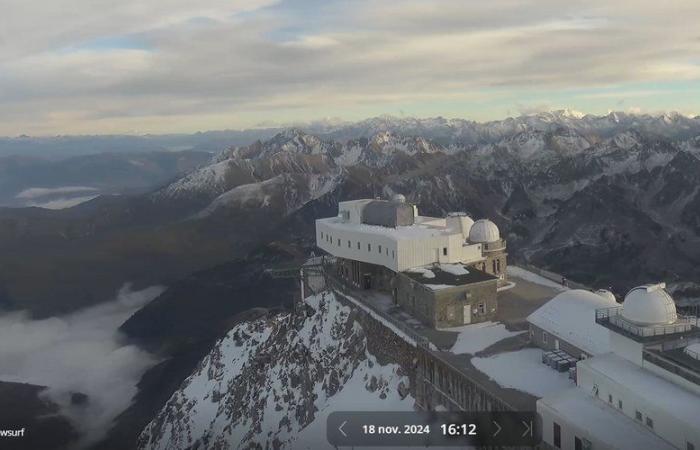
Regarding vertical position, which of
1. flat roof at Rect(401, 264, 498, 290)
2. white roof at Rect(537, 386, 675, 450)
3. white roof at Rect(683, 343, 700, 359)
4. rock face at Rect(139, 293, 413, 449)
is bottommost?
rock face at Rect(139, 293, 413, 449)

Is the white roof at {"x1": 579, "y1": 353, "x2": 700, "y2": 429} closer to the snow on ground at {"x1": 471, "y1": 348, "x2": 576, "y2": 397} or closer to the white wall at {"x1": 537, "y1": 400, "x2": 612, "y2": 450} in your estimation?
the snow on ground at {"x1": 471, "y1": 348, "x2": 576, "y2": 397}

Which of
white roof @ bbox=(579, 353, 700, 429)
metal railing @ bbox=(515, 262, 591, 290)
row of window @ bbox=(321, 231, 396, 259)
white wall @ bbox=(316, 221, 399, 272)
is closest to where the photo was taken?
white roof @ bbox=(579, 353, 700, 429)

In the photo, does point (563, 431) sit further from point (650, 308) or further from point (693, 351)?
point (650, 308)

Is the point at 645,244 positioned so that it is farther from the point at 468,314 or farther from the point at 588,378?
the point at 588,378

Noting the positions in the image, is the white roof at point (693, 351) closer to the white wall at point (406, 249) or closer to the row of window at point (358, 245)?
the white wall at point (406, 249)

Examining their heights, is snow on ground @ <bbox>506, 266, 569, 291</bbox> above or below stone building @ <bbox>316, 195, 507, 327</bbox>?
below

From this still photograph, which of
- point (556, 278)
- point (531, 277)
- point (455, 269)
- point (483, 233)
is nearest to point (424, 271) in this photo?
point (455, 269)

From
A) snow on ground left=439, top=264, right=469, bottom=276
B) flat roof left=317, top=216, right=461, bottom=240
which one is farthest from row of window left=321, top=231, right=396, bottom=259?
snow on ground left=439, top=264, right=469, bottom=276

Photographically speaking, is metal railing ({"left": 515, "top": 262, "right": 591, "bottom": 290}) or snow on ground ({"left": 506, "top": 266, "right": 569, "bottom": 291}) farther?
snow on ground ({"left": 506, "top": 266, "right": 569, "bottom": 291})
